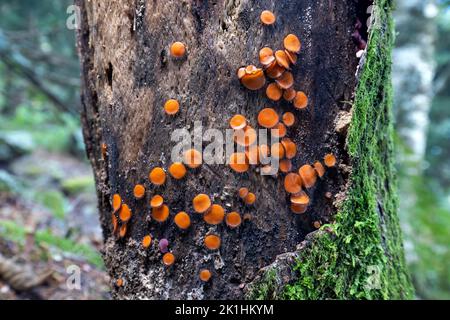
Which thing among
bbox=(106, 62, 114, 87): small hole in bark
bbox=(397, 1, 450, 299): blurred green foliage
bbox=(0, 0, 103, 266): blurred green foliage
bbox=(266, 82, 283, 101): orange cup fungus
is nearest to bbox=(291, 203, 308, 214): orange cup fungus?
bbox=(266, 82, 283, 101): orange cup fungus

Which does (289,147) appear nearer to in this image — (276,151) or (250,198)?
(276,151)

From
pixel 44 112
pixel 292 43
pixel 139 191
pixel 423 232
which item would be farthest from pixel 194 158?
pixel 44 112

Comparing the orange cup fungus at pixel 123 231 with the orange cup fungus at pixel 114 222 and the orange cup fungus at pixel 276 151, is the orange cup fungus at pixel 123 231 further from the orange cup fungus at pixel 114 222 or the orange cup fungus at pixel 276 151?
the orange cup fungus at pixel 276 151

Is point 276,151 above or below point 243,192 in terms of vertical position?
above

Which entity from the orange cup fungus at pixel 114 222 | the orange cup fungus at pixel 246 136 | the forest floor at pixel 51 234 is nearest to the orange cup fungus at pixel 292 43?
the orange cup fungus at pixel 246 136

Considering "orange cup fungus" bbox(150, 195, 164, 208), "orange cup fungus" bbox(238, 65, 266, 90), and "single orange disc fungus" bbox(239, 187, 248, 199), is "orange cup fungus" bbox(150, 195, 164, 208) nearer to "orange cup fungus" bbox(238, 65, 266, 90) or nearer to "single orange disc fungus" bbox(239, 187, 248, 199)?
"single orange disc fungus" bbox(239, 187, 248, 199)

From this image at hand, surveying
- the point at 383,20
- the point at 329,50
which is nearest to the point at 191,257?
the point at 329,50

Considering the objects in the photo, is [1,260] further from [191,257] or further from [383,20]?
[383,20]
